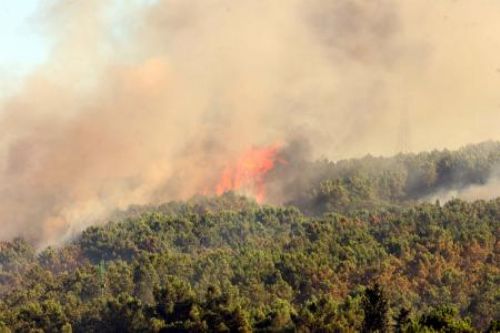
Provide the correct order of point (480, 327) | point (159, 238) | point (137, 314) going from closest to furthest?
point (137, 314)
point (480, 327)
point (159, 238)

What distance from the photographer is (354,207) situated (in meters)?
198

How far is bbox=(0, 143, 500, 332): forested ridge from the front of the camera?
8262 centimetres

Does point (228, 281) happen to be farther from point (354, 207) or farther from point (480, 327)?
point (354, 207)

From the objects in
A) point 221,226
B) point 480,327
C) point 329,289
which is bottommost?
point 480,327

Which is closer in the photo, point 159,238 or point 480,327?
point 480,327

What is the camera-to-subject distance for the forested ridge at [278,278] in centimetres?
8262

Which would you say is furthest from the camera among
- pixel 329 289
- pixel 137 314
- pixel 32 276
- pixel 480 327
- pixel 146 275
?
pixel 32 276

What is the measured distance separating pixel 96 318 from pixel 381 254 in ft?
125

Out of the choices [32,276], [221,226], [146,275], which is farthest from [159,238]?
[146,275]

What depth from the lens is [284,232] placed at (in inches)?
6944

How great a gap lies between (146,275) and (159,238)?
5171cm

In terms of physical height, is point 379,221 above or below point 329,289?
above

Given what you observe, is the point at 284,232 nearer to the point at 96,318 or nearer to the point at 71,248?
Answer: the point at 71,248

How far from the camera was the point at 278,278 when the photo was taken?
369ft
